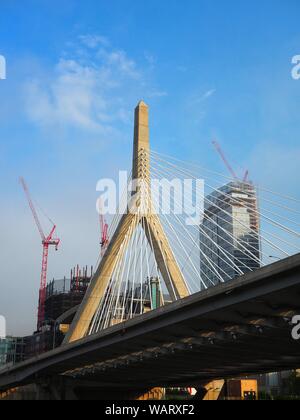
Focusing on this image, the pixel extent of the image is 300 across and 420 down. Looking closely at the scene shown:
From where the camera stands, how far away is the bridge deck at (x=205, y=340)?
2323 centimetres

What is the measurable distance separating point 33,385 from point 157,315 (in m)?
40.0

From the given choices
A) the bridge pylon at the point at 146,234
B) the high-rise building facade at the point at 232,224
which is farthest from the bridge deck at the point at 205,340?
the bridge pylon at the point at 146,234

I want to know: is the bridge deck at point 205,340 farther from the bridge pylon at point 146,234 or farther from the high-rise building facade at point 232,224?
the bridge pylon at point 146,234

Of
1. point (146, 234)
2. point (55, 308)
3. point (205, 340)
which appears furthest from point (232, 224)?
point (55, 308)

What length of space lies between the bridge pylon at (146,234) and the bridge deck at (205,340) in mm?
3235

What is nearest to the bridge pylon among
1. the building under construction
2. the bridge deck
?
the bridge deck

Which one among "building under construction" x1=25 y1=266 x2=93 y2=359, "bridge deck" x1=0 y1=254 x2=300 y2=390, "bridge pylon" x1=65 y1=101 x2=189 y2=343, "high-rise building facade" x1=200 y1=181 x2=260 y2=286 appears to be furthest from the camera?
"building under construction" x1=25 y1=266 x2=93 y2=359

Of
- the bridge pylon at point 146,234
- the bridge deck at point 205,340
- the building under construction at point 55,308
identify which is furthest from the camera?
the building under construction at point 55,308

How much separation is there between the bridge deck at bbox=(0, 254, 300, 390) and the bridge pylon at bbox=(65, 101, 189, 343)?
3.24m

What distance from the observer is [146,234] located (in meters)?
39.0

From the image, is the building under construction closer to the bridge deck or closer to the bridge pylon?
the bridge deck

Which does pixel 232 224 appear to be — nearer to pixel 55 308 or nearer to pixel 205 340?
pixel 205 340

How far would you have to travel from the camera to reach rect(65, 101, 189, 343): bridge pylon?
124ft

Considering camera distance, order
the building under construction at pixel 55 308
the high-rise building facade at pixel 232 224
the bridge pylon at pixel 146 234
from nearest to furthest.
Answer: the high-rise building facade at pixel 232 224
the bridge pylon at pixel 146 234
the building under construction at pixel 55 308
